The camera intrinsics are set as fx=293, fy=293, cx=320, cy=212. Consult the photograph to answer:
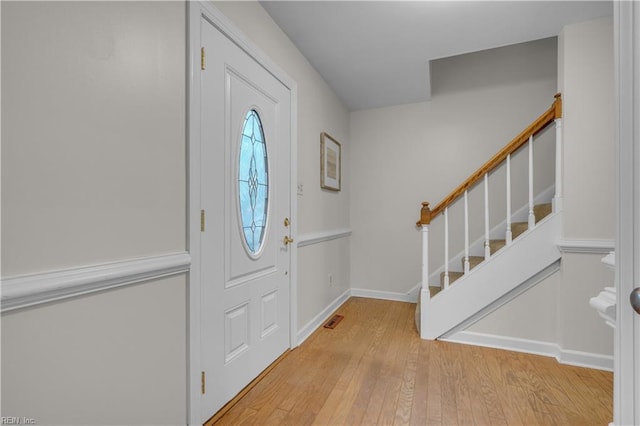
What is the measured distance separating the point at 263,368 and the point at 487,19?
9.20 feet

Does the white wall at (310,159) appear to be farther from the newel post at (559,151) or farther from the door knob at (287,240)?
the newel post at (559,151)

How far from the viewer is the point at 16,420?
79 cm

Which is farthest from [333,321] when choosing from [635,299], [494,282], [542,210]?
[635,299]

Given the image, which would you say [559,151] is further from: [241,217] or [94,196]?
[94,196]

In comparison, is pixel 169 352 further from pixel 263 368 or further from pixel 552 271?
pixel 552 271

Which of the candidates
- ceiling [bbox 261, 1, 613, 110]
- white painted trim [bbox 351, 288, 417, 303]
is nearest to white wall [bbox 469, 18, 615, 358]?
ceiling [bbox 261, 1, 613, 110]

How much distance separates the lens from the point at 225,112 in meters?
1.58

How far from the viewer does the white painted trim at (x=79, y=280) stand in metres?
0.77

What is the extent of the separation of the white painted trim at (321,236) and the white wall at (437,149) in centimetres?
36

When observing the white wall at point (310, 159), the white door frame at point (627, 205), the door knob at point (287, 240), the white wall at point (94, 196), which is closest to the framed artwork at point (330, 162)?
the white wall at point (310, 159)

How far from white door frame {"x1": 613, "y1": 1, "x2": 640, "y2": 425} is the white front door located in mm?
1418

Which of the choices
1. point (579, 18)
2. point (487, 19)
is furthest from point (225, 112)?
point (579, 18)

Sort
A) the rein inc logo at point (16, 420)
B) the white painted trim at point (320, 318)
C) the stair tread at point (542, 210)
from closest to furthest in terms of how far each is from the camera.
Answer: the rein inc logo at point (16, 420) < the white painted trim at point (320, 318) < the stair tread at point (542, 210)

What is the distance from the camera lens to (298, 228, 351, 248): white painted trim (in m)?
2.44
